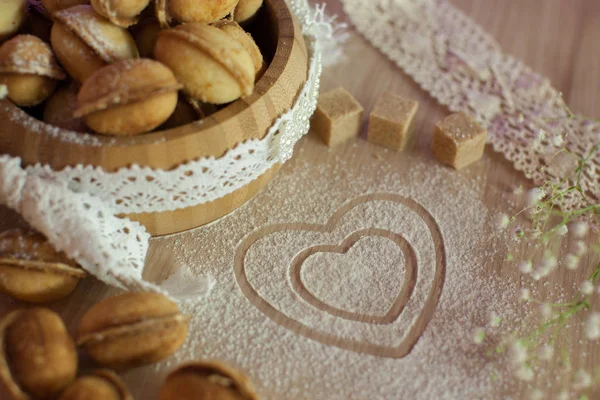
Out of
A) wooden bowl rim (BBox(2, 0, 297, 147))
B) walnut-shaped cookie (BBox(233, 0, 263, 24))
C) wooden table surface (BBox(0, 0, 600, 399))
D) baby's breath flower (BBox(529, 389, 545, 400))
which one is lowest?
baby's breath flower (BBox(529, 389, 545, 400))

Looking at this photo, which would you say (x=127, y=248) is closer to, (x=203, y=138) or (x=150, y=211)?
(x=150, y=211)

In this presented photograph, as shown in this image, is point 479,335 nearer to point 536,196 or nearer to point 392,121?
point 536,196

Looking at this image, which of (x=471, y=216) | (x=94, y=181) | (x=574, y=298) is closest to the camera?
(x=94, y=181)

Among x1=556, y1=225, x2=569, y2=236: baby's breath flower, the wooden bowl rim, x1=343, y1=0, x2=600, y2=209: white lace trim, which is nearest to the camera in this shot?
the wooden bowl rim

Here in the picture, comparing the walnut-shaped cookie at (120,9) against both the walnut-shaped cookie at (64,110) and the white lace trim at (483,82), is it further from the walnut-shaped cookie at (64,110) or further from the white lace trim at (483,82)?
the white lace trim at (483,82)

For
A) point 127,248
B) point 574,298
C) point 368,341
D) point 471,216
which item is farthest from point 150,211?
point 574,298

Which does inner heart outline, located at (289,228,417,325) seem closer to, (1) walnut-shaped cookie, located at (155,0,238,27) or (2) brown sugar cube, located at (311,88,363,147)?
(2) brown sugar cube, located at (311,88,363,147)

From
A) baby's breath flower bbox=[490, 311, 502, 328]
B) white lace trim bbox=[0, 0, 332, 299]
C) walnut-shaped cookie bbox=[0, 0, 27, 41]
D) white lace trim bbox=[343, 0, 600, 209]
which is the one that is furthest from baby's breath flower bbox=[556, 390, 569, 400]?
walnut-shaped cookie bbox=[0, 0, 27, 41]
